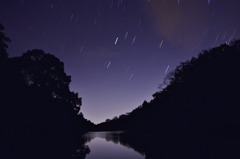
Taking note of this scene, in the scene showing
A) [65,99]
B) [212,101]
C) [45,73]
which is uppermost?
[212,101]

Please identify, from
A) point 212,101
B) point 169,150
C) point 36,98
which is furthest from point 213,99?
point 169,150

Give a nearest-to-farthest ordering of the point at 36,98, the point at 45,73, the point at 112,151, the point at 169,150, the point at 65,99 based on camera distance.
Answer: the point at 169,150 < the point at 112,151 < the point at 36,98 < the point at 45,73 < the point at 65,99

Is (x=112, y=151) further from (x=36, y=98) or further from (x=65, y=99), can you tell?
(x=65, y=99)

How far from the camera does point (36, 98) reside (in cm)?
3041

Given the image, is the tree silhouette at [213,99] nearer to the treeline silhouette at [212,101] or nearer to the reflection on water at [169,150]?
the treeline silhouette at [212,101]

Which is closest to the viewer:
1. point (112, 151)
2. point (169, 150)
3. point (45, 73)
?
point (169, 150)

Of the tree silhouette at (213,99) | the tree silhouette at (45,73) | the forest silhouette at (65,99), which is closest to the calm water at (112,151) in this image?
the forest silhouette at (65,99)

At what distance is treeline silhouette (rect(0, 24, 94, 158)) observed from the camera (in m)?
22.9

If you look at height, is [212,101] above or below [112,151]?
above

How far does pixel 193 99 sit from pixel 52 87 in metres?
18.7

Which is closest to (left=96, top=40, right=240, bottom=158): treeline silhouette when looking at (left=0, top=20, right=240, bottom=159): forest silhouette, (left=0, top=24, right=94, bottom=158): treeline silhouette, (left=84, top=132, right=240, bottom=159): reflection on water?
(left=0, top=20, right=240, bottom=159): forest silhouette

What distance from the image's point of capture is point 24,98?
27.6 meters

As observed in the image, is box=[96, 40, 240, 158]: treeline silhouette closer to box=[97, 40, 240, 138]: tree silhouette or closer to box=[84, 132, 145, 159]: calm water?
box=[97, 40, 240, 138]: tree silhouette

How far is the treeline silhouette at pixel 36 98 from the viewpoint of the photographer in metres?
22.9
